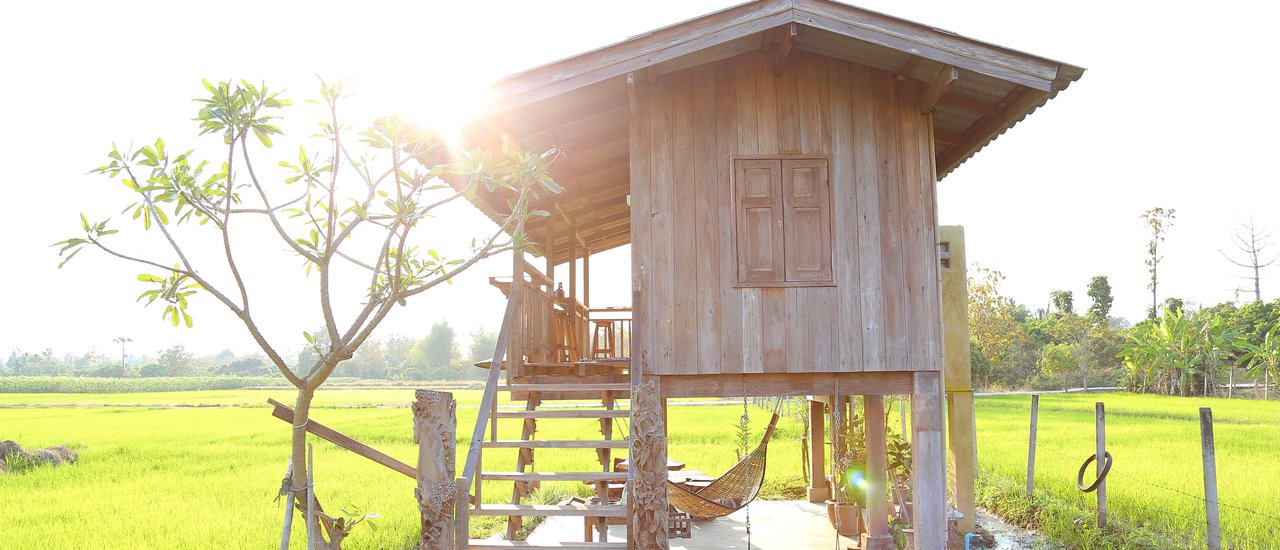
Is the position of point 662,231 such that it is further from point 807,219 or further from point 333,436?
point 333,436

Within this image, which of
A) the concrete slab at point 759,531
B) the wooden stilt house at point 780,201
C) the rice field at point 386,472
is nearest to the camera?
the wooden stilt house at point 780,201

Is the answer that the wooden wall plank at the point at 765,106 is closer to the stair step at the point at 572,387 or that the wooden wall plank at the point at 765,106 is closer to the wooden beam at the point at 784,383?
the wooden beam at the point at 784,383

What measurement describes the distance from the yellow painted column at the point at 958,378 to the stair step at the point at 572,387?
11.4 feet

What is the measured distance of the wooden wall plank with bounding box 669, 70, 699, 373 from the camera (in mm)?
6641

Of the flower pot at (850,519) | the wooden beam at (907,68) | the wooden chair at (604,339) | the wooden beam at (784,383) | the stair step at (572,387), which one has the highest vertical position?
the wooden beam at (907,68)

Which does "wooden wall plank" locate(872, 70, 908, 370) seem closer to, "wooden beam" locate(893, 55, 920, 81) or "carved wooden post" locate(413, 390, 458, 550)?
"wooden beam" locate(893, 55, 920, 81)

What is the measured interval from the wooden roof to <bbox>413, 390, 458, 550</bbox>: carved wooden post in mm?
2656

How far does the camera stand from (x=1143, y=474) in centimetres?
1173

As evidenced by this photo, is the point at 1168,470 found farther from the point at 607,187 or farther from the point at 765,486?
the point at 607,187

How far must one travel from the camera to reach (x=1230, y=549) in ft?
24.6

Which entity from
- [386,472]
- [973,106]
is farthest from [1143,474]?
[386,472]

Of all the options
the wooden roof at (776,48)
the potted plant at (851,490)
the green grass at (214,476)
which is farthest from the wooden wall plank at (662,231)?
the green grass at (214,476)

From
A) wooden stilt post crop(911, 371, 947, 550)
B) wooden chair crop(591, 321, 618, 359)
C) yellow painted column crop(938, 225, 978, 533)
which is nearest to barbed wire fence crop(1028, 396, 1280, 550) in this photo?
yellow painted column crop(938, 225, 978, 533)

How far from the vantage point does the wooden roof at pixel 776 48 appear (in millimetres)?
6312
